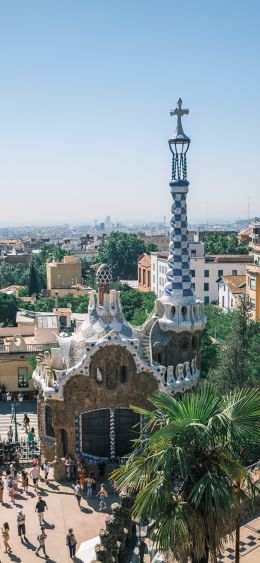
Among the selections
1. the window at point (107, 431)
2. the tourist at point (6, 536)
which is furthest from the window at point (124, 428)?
the tourist at point (6, 536)

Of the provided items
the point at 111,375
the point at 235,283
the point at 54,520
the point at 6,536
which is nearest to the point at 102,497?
the point at 54,520

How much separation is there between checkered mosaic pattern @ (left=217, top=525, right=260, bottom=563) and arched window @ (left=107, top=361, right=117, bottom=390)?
8.28 meters

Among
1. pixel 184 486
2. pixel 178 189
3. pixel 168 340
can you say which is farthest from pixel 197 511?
pixel 178 189

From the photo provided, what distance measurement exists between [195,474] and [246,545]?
279 inches

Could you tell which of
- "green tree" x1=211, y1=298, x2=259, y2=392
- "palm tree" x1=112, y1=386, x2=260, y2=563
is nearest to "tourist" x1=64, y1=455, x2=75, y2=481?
"green tree" x1=211, y1=298, x2=259, y2=392

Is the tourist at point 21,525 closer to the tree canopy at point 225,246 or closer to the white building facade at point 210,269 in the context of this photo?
the white building facade at point 210,269

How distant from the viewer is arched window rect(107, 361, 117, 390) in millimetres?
24875

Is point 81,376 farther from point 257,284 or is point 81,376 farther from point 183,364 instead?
point 257,284

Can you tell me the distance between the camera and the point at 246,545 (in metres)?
17.6

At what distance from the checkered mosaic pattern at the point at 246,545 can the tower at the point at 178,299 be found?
905 centimetres

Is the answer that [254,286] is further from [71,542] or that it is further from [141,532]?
[141,532]

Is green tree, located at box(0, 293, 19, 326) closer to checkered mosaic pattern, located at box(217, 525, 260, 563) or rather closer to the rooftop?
the rooftop

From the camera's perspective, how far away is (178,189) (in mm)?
26750

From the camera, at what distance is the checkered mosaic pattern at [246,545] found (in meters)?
17.1
